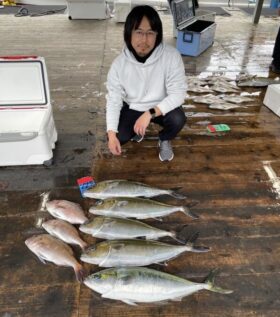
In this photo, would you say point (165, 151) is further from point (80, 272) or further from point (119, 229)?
point (80, 272)

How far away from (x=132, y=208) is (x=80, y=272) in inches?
17.0

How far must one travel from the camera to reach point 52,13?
23.2 feet

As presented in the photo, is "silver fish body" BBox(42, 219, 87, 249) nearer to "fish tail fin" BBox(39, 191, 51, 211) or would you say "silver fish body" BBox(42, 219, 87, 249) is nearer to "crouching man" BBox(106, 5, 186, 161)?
"fish tail fin" BBox(39, 191, 51, 211)

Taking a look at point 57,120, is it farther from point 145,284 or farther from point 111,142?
point 145,284

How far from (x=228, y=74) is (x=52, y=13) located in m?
5.02

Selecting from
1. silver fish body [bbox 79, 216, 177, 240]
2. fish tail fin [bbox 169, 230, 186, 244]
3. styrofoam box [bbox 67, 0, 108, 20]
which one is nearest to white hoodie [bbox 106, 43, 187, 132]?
silver fish body [bbox 79, 216, 177, 240]

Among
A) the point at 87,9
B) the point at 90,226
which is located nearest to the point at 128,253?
the point at 90,226

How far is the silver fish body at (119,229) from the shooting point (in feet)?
5.11

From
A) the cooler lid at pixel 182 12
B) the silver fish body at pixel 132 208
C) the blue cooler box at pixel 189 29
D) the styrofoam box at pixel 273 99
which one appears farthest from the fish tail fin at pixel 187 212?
the cooler lid at pixel 182 12

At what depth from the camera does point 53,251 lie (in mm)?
1509

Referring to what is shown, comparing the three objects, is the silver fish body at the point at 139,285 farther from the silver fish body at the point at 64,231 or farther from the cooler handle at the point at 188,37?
the cooler handle at the point at 188,37

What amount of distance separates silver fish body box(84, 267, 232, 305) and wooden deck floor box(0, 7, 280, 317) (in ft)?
0.26

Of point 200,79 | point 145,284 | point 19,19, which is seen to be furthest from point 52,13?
point 145,284

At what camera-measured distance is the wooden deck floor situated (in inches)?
53.9
